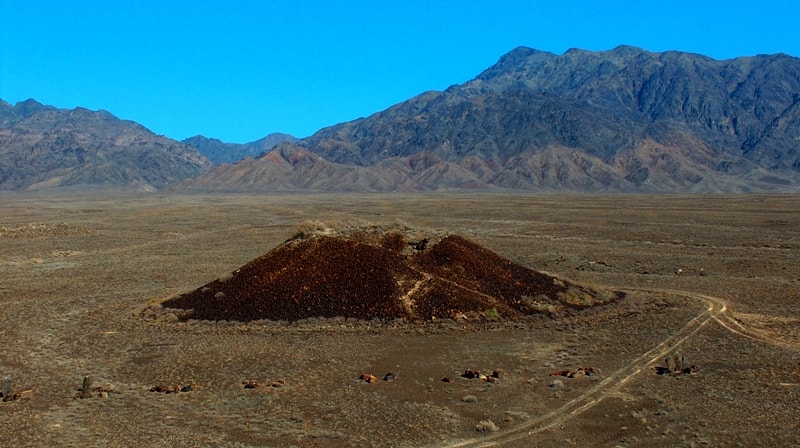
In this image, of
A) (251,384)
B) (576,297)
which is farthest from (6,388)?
(576,297)

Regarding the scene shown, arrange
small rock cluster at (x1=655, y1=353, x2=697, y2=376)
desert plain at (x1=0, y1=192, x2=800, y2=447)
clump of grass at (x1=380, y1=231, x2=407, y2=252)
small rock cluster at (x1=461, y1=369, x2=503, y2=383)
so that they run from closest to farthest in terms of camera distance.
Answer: desert plain at (x1=0, y1=192, x2=800, y2=447)
small rock cluster at (x1=461, y1=369, x2=503, y2=383)
small rock cluster at (x1=655, y1=353, x2=697, y2=376)
clump of grass at (x1=380, y1=231, x2=407, y2=252)

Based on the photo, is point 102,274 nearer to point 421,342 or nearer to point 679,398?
point 421,342

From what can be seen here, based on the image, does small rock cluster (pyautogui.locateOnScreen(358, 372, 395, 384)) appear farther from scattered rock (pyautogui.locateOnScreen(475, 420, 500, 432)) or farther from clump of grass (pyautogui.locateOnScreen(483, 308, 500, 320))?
clump of grass (pyautogui.locateOnScreen(483, 308, 500, 320))

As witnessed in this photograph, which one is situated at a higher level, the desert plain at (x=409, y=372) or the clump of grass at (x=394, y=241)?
the clump of grass at (x=394, y=241)

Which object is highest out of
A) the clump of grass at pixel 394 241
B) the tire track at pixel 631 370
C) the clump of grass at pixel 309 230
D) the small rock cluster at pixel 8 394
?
the clump of grass at pixel 309 230

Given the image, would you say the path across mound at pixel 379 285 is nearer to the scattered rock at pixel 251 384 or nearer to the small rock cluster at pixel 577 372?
the small rock cluster at pixel 577 372

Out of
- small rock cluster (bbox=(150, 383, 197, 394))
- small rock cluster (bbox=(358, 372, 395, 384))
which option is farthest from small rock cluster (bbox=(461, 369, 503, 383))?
small rock cluster (bbox=(150, 383, 197, 394))

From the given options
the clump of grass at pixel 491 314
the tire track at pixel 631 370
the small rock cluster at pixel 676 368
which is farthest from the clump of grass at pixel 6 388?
the small rock cluster at pixel 676 368

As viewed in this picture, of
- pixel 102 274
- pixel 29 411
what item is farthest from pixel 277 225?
pixel 29 411
